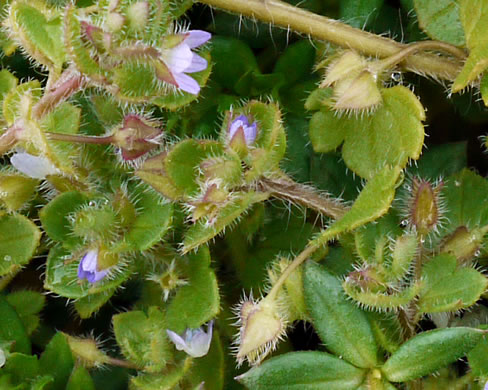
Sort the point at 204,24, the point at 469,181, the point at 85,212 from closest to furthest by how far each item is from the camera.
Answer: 1. the point at 85,212
2. the point at 469,181
3. the point at 204,24

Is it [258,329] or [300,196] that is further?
[300,196]

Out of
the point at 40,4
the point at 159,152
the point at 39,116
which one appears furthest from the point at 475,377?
the point at 40,4

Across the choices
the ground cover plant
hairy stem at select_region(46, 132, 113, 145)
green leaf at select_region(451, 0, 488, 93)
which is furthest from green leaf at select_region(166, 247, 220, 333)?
green leaf at select_region(451, 0, 488, 93)

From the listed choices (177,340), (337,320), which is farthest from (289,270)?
(177,340)

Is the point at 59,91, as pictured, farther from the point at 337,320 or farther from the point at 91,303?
the point at 337,320

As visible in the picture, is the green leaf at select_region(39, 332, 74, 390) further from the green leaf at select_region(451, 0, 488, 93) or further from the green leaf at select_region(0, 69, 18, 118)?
the green leaf at select_region(451, 0, 488, 93)

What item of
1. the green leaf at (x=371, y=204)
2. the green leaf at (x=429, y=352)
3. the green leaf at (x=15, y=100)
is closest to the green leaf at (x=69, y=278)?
the green leaf at (x=15, y=100)

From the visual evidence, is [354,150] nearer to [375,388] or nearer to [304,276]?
[304,276]
